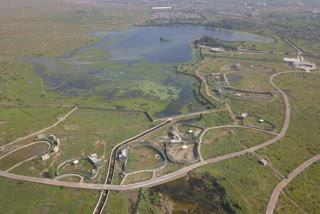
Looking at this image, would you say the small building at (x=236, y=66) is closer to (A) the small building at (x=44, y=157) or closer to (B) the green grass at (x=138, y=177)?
(B) the green grass at (x=138, y=177)

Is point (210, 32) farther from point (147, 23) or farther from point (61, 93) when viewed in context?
point (61, 93)

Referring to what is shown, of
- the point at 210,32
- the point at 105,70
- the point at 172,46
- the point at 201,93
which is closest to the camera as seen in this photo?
the point at 201,93

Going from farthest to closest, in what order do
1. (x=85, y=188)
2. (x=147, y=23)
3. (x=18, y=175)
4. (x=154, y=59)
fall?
(x=147, y=23)
(x=154, y=59)
(x=18, y=175)
(x=85, y=188)

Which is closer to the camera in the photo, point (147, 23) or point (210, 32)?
point (210, 32)

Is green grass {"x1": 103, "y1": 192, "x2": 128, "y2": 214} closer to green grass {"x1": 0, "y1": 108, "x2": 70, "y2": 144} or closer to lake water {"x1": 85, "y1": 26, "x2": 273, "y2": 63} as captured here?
green grass {"x1": 0, "y1": 108, "x2": 70, "y2": 144}

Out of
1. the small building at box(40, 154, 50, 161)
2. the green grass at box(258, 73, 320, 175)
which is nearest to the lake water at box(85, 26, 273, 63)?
the green grass at box(258, 73, 320, 175)

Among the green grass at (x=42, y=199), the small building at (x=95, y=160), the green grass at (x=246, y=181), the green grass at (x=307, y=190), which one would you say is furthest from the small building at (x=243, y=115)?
the green grass at (x=42, y=199)

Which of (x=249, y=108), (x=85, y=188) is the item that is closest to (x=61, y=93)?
(x=85, y=188)
